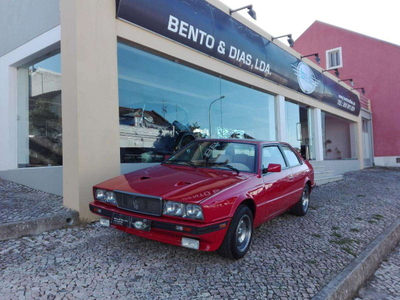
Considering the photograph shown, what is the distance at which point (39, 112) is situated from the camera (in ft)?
20.4

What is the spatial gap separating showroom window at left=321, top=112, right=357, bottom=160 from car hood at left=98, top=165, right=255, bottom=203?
1573cm

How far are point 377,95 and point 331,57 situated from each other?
4132 millimetres

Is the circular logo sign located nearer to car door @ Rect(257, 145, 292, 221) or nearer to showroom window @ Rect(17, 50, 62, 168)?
car door @ Rect(257, 145, 292, 221)

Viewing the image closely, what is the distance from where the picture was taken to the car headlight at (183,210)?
263cm

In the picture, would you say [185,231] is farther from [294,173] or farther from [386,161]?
[386,161]

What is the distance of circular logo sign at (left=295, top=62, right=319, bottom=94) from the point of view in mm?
11316

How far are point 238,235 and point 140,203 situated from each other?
114cm

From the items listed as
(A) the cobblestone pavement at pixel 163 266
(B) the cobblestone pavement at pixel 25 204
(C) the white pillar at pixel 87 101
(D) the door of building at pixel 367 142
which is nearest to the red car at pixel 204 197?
(A) the cobblestone pavement at pixel 163 266

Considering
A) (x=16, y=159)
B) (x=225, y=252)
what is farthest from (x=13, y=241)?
(x=16, y=159)

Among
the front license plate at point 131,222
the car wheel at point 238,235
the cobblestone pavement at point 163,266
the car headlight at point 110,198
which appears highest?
the car headlight at point 110,198

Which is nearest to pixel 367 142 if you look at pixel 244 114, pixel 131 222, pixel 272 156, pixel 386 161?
pixel 386 161

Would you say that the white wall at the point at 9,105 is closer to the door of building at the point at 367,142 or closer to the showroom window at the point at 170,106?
the showroom window at the point at 170,106

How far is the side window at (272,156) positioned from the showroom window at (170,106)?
112 inches

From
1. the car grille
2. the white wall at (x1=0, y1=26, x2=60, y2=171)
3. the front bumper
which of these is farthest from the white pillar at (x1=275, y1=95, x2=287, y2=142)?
the car grille
